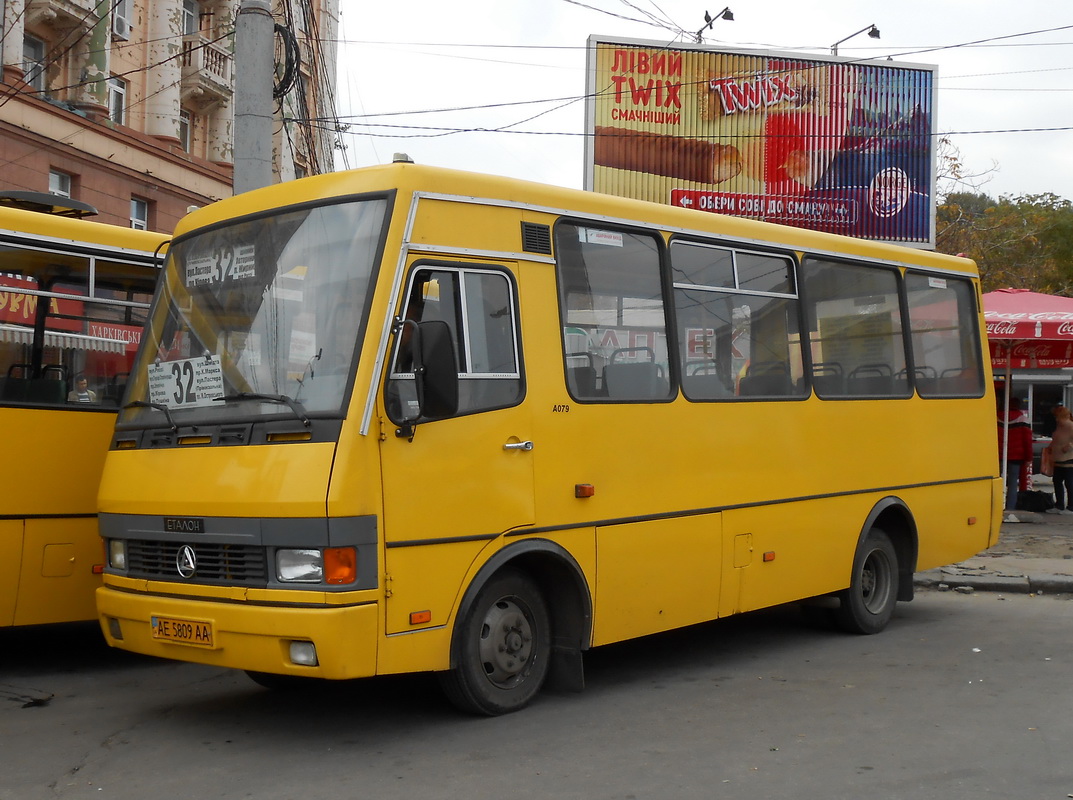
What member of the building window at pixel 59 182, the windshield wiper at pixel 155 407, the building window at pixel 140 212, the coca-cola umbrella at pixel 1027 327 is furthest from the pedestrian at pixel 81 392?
the building window at pixel 140 212

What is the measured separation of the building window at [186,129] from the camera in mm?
30453

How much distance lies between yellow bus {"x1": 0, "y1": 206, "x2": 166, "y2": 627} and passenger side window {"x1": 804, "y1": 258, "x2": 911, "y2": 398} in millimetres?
4706

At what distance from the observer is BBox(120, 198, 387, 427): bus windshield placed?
19.3 ft

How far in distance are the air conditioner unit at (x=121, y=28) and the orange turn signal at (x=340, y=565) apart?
23.4 m

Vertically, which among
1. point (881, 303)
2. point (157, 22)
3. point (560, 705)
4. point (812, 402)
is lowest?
point (560, 705)

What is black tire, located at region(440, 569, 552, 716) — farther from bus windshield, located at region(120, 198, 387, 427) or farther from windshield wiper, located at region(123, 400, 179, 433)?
windshield wiper, located at region(123, 400, 179, 433)

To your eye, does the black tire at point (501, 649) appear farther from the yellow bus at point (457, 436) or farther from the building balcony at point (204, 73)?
the building balcony at point (204, 73)

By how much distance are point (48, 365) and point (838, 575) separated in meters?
5.73

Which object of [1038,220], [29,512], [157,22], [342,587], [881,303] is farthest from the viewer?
[1038,220]

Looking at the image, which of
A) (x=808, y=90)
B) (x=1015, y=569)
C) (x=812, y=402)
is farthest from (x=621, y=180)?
(x=812, y=402)

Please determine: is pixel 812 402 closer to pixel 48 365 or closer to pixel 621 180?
pixel 48 365

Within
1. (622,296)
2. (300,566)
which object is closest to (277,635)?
(300,566)

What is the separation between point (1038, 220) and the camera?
37.1 metres

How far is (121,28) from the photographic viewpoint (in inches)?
1033
